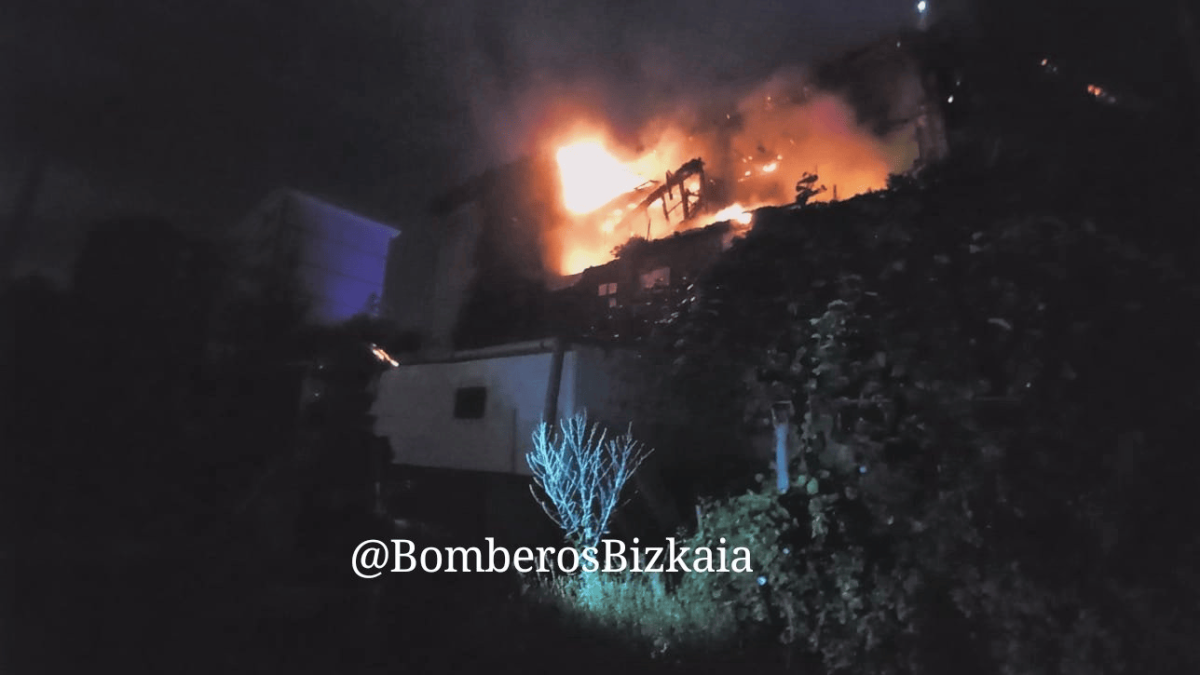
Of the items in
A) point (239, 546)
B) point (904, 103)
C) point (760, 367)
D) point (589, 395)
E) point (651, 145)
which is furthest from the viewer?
point (651, 145)

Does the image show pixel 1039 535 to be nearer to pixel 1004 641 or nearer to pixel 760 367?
pixel 1004 641

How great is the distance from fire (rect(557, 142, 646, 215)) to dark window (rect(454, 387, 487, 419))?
9.14 metres

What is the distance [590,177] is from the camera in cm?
1588

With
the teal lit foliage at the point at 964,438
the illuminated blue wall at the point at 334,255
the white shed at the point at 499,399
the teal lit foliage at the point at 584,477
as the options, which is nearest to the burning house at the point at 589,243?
the white shed at the point at 499,399

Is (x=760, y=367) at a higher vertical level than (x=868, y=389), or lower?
higher

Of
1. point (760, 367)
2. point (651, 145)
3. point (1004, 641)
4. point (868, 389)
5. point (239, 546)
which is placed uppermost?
point (651, 145)

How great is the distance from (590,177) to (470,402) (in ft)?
34.8

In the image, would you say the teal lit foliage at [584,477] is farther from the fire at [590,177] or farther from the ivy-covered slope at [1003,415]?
the fire at [590,177]

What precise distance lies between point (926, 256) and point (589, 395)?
377 centimetres

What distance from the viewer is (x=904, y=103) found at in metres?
10.7

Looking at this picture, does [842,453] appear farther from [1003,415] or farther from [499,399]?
[499,399]

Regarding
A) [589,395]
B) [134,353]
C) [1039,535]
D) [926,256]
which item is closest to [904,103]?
[589,395]

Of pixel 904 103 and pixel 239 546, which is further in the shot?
pixel 904 103

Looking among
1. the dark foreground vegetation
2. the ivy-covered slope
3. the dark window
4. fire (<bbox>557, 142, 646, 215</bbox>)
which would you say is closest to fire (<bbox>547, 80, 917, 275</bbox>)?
fire (<bbox>557, 142, 646, 215</bbox>)
